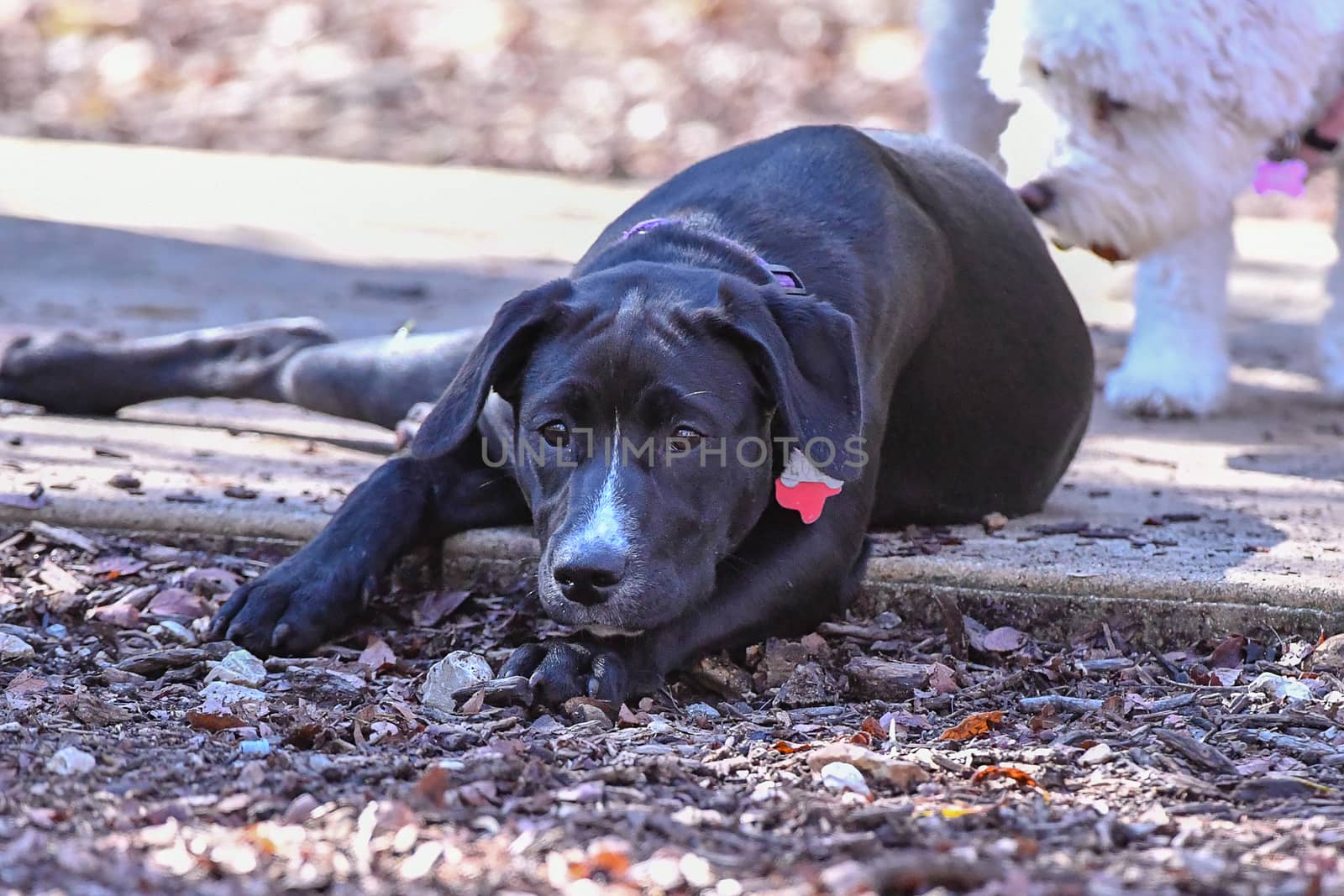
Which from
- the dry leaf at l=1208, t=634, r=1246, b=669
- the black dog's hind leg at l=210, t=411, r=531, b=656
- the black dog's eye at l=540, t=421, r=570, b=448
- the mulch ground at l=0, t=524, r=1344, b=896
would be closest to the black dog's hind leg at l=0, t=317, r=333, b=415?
the mulch ground at l=0, t=524, r=1344, b=896

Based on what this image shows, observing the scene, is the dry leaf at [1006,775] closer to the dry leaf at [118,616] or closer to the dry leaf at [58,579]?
the dry leaf at [118,616]

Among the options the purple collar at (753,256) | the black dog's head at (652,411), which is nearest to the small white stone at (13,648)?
the black dog's head at (652,411)

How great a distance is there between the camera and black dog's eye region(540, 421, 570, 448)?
3.65 meters

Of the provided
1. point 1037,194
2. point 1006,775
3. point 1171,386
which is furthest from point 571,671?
point 1171,386

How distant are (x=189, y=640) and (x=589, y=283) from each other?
114cm

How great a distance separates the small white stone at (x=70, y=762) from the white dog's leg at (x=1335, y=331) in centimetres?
490

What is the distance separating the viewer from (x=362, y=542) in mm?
4059

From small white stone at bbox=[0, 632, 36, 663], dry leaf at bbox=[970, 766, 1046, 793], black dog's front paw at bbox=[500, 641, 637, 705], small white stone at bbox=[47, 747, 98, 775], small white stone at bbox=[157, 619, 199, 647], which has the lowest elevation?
small white stone at bbox=[0, 632, 36, 663]

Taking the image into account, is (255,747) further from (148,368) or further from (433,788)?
(148,368)

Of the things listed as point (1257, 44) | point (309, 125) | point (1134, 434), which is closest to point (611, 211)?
point (309, 125)

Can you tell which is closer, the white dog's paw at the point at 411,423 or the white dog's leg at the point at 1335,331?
the white dog's paw at the point at 411,423

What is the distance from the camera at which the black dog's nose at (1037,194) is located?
17.5 feet

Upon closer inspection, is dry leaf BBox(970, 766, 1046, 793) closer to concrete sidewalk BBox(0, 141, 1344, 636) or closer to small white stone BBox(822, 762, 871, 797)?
small white stone BBox(822, 762, 871, 797)

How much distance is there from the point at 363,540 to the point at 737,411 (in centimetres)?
95
